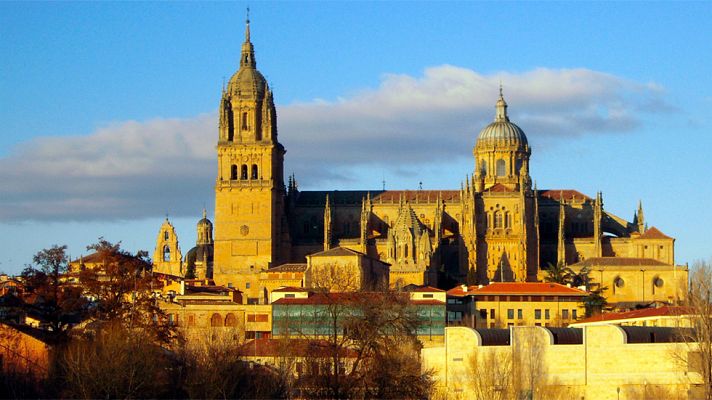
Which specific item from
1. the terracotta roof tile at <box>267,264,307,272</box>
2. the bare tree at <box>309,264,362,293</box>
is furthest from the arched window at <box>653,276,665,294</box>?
the terracotta roof tile at <box>267,264,307,272</box>

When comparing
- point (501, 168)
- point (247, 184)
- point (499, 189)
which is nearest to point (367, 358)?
point (247, 184)

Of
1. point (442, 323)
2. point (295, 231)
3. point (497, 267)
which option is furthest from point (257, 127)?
point (442, 323)

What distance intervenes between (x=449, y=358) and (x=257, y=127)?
6931cm

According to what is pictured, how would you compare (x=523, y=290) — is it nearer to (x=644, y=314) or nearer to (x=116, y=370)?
(x=644, y=314)

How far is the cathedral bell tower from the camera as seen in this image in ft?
464

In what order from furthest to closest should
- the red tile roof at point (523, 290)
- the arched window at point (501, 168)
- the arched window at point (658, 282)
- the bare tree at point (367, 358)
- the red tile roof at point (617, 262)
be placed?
1. the arched window at point (501, 168)
2. the red tile roof at point (617, 262)
3. the arched window at point (658, 282)
4. the red tile roof at point (523, 290)
5. the bare tree at point (367, 358)

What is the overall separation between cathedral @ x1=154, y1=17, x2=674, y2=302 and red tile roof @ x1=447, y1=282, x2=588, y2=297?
11438 mm

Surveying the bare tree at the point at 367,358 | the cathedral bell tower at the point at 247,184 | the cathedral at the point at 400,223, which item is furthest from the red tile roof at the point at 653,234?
the bare tree at the point at 367,358

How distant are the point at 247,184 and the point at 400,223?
13.7 meters

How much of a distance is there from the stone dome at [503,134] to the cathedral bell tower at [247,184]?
2248cm

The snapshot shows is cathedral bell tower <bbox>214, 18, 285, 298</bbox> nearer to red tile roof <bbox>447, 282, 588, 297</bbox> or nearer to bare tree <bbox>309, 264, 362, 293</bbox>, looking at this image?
bare tree <bbox>309, 264, 362, 293</bbox>

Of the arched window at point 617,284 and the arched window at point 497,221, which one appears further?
the arched window at point 497,221

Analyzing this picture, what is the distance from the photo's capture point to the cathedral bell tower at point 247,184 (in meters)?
141

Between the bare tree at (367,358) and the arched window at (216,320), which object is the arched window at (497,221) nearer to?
the arched window at (216,320)
